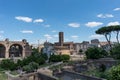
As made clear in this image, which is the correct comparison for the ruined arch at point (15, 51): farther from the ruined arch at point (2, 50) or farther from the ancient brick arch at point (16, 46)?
the ruined arch at point (2, 50)

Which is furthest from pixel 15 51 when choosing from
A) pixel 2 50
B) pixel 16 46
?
pixel 2 50

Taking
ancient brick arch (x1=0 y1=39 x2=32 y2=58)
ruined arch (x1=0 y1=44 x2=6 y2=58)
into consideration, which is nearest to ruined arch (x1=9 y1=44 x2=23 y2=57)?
ancient brick arch (x1=0 y1=39 x2=32 y2=58)

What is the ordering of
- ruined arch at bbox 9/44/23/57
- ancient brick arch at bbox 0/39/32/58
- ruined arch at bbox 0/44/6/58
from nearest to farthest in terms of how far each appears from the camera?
ancient brick arch at bbox 0/39/32/58 < ruined arch at bbox 0/44/6/58 < ruined arch at bbox 9/44/23/57

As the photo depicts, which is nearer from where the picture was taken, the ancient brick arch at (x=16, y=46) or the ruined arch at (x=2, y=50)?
the ancient brick arch at (x=16, y=46)

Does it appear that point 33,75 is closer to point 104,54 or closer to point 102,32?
point 104,54

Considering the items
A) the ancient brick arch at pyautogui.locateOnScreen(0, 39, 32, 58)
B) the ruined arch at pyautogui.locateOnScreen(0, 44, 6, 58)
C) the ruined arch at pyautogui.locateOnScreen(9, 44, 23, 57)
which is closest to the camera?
the ancient brick arch at pyautogui.locateOnScreen(0, 39, 32, 58)

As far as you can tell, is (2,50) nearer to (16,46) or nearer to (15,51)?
(15,51)

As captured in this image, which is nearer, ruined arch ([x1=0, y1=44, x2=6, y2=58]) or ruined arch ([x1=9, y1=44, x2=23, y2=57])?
ruined arch ([x1=0, y1=44, x2=6, y2=58])

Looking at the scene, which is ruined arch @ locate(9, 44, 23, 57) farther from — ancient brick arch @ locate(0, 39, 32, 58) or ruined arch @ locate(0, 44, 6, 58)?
ruined arch @ locate(0, 44, 6, 58)

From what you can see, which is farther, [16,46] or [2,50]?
[16,46]

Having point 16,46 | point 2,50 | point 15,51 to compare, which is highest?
point 16,46

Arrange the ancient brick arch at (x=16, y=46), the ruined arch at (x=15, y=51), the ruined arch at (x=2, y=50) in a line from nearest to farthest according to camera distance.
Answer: the ancient brick arch at (x=16, y=46) < the ruined arch at (x=2, y=50) < the ruined arch at (x=15, y=51)

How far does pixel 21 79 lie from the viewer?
1852 centimetres

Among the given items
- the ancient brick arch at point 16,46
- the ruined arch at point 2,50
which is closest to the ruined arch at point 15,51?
the ancient brick arch at point 16,46
